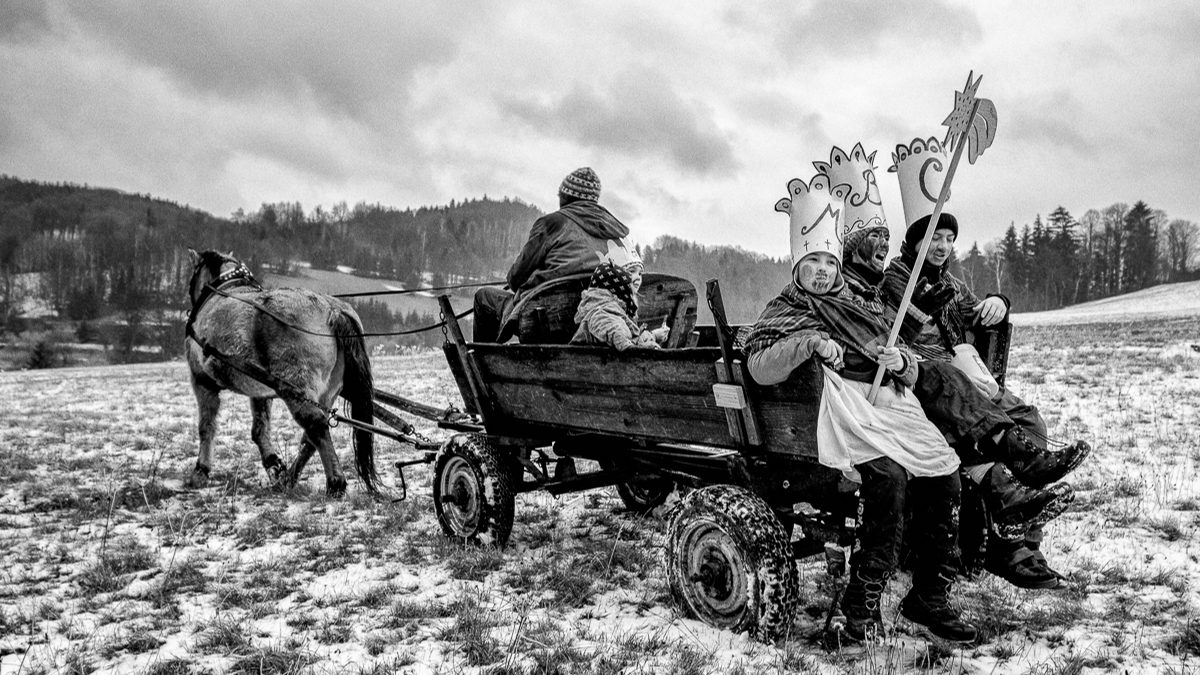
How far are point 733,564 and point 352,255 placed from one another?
119417 millimetres

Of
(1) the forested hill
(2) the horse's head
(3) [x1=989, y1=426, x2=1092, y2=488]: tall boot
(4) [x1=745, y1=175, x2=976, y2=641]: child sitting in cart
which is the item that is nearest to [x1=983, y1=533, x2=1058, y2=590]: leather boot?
(3) [x1=989, y1=426, x2=1092, y2=488]: tall boot

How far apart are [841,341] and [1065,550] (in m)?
2.22

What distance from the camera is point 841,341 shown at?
3006 millimetres

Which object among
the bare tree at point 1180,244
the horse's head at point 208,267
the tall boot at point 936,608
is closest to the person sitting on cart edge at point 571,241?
the tall boot at point 936,608

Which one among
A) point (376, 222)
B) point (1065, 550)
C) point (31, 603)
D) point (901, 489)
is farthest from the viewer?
point (376, 222)

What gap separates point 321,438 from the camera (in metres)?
6.15

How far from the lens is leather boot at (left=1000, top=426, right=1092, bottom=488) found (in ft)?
10.3

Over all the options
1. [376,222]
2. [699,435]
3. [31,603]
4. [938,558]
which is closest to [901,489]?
[938,558]

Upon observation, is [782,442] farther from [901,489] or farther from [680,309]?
[680,309]

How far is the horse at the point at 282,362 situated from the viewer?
620cm

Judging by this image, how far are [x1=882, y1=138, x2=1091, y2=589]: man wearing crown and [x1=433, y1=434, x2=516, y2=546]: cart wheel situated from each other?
241 cm

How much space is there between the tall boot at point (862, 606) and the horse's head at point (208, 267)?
6.37 m

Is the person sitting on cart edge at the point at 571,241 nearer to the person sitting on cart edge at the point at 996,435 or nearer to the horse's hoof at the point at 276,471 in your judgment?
the person sitting on cart edge at the point at 996,435

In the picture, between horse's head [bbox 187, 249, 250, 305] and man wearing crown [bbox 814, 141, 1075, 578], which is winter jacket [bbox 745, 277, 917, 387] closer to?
man wearing crown [bbox 814, 141, 1075, 578]
